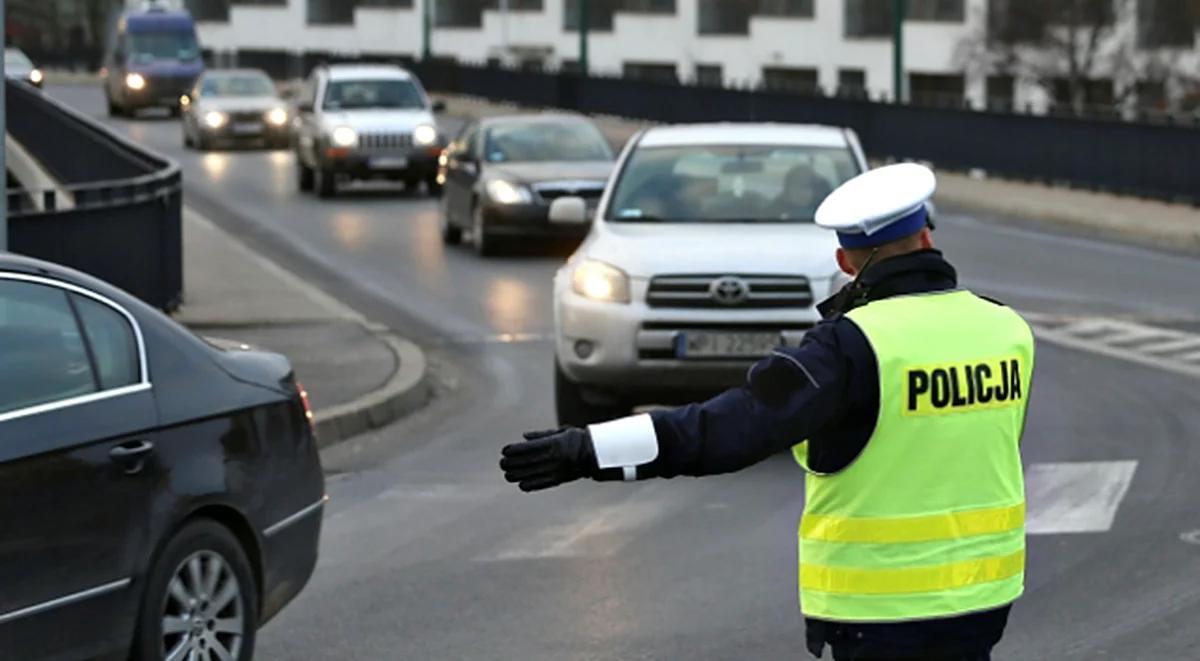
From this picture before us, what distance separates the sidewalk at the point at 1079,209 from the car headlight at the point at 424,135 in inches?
275

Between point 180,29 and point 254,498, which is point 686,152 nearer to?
point 254,498

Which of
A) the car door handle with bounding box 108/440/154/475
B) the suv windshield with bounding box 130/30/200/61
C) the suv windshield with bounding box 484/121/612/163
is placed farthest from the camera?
the suv windshield with bounding box 130/30/200/61

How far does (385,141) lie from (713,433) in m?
31.1

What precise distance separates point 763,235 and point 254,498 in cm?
650

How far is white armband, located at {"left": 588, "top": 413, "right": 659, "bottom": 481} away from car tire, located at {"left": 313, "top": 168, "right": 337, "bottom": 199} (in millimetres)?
31063

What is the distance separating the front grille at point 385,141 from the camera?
1391 inches

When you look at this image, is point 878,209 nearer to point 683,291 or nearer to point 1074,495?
point 1074,495

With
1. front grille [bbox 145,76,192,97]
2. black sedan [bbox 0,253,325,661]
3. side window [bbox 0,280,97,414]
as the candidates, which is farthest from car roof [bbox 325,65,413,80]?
side window [bbox 0,280,97,414]

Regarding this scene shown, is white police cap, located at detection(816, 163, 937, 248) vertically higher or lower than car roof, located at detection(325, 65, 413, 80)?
higher

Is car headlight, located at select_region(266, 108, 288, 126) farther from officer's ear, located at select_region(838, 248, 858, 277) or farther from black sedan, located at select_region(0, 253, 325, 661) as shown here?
officer's ear, located at select_region(838, 248, 858, 277)

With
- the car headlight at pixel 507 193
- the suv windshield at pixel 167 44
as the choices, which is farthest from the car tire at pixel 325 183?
the suv windshield at pixel 167 44

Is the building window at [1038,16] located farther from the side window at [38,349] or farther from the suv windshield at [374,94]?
the side window at [38,349]

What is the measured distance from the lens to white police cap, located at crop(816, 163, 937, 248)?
15.4ft

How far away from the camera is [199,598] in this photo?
24.4 ft
